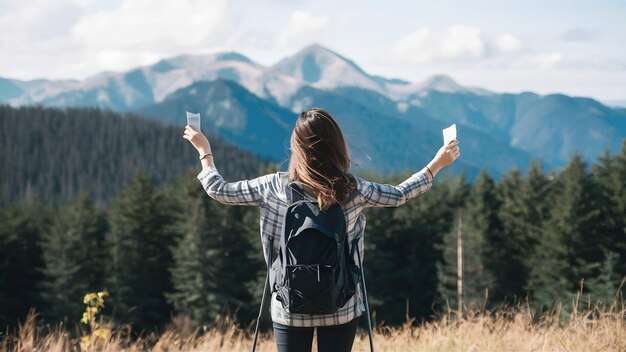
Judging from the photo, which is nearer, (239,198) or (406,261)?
(239,198)

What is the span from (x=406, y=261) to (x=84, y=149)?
149 meters

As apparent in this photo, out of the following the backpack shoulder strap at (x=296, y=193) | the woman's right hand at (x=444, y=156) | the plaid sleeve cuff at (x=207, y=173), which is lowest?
the backpack shoulder strap at (x=296, y=193)

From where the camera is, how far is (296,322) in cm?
331

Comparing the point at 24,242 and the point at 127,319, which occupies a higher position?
the point at 24,242

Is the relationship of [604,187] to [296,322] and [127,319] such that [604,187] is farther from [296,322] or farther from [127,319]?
[296,322]

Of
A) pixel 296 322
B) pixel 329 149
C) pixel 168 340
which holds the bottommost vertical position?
pixel 168 340

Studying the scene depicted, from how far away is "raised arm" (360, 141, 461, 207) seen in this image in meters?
3.36

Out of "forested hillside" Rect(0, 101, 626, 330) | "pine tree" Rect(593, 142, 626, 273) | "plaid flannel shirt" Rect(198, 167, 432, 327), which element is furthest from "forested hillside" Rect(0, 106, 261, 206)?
"plaid flannel shirt" Rect(198, 167, 432, 327)

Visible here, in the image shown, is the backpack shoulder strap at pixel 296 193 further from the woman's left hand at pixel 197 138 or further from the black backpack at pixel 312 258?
the woman's left hand at pixel 197 138

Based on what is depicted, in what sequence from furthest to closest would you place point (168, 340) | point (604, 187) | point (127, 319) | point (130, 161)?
point (130, 161) → point (604, 187) → point (127, 319) → point (168, 340)

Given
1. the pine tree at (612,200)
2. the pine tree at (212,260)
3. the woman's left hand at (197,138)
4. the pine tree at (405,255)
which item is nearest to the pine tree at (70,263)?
the pine tree at (212,260)

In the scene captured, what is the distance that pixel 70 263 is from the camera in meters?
36.2

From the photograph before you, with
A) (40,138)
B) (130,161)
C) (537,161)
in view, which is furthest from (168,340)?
(40,138)

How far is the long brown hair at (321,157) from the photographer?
3201 millimetres
